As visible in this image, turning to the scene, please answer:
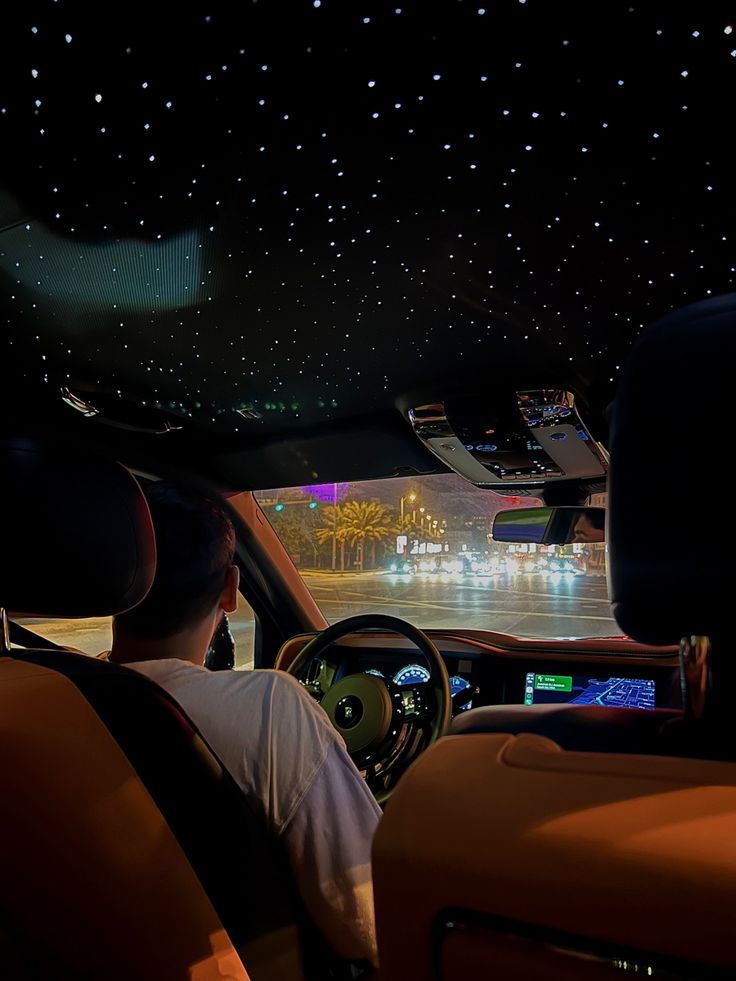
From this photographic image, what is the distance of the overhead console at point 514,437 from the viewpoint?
3.07 m

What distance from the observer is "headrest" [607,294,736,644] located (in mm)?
608

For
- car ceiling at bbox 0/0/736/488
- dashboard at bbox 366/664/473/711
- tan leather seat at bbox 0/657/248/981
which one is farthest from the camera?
dashboard at bbox 366/664/473/711

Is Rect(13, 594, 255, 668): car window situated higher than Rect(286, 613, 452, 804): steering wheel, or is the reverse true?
Rect(13, 594, 255, 668): car window

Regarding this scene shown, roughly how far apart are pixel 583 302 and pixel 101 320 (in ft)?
5.98

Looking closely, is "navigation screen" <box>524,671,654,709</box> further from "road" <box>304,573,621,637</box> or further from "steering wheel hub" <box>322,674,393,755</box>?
"steering wheel hub" <box>322,674,393,755</box>

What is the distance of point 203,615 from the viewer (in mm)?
1845

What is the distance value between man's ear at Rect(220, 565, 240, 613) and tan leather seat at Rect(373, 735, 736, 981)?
1.38 metres

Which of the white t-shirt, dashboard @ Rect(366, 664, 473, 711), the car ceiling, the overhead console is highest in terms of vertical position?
the car ceiling

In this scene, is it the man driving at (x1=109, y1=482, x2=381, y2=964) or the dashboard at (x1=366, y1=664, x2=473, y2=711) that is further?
the dashboard at (x1=366, y1=664, x2=473, y2=711)

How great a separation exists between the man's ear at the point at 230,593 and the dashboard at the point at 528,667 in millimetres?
1347

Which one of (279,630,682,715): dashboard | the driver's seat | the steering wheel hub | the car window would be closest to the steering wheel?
the steering wheel hub

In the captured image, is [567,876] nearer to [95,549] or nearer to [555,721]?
[555,721]

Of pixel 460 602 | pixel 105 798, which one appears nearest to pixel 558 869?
pixel 105 798

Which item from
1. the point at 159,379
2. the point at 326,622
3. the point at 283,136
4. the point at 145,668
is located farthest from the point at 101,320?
the point at 326,622
